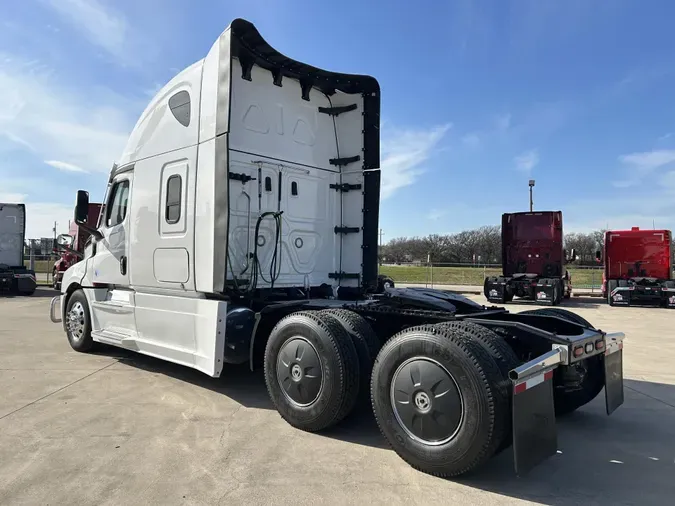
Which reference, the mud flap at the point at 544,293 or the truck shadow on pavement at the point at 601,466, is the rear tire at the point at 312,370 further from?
the mud flap at the point at 544,293

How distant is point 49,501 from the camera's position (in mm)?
3016

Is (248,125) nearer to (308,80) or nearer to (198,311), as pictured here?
(308,80)

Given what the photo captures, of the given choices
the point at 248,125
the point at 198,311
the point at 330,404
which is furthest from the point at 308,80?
the point at 330,404

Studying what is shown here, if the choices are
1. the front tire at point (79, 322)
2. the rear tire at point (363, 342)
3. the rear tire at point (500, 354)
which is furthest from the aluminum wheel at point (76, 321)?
the rear tire at point (500, 354)

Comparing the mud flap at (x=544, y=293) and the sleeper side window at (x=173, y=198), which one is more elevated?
the sleeper side window at (x=173, y=198)

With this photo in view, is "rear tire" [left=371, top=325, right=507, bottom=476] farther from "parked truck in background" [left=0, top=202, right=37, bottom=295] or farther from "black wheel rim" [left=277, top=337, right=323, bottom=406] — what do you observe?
"parked truck in background" [left=0, top=202, right=37, bottom=295]

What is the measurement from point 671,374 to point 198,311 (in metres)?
6.26

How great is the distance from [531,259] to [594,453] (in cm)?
1519

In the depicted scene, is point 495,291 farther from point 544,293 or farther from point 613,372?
point 613,372

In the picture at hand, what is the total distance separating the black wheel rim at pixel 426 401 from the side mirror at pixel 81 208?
5.30m

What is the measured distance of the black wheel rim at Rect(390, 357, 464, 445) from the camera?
3.25m

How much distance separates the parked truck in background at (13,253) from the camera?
18938 millimetres

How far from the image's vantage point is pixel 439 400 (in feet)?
10.8

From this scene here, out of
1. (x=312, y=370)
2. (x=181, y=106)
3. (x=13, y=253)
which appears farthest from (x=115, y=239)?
(x=13, y=253)
